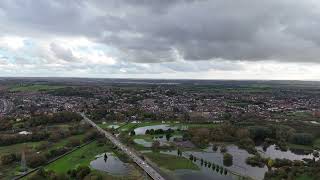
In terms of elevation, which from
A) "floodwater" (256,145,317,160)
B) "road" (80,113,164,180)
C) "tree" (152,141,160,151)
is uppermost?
"road" (80,113,164,180)

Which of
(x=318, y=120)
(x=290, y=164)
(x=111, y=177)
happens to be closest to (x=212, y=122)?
(x=318, y=120)

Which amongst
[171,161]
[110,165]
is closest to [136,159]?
[110,165]

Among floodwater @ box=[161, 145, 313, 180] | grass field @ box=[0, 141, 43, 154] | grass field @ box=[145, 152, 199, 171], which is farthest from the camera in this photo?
grass field @ box=[0, 141, 43, 154]

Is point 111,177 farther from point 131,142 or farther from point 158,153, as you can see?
point 131,142

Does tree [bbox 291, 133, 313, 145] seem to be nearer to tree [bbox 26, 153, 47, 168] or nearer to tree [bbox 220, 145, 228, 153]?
tree [bbox 220, 145, 228, 153]

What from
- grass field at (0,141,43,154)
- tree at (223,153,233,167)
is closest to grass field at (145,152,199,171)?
tree at (223,153,233,167)

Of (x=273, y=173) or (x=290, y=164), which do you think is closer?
(x=273, y=173)
